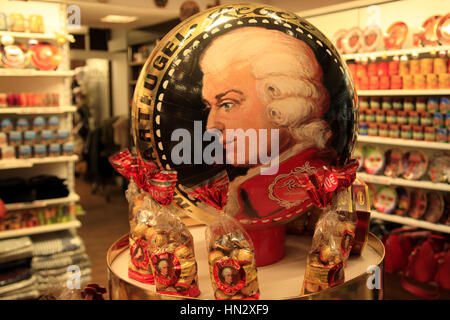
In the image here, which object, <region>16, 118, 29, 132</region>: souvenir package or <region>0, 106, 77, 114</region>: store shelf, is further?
<region>16, 118, 29, 132</region>: souvenir package

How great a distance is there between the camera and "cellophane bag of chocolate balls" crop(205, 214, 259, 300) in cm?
83

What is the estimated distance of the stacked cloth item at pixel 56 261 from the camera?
12.1ft

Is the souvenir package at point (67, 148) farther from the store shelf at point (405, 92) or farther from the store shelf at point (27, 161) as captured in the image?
the store shelf at point (405, 92)

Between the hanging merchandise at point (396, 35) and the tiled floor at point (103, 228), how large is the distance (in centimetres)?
193

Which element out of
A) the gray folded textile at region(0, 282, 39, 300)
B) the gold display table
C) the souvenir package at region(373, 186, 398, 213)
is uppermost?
the gold display table

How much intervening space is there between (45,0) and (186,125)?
11.8 ft

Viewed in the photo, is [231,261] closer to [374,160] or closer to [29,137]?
[29,137]

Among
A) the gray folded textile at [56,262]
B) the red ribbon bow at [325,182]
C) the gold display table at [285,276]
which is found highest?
the red ribbon bow at [325,182]

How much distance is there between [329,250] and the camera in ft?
2.89

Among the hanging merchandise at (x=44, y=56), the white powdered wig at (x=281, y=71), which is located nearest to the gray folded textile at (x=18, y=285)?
the hanging merchandise at (x=44, y=56)

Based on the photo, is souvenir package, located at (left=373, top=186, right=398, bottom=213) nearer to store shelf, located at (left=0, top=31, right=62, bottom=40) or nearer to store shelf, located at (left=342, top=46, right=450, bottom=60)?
A: store shelf, located at (left=342, top=46, right=450, bottom=60)

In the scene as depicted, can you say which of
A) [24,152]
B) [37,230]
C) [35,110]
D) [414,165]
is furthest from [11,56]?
[414,165]

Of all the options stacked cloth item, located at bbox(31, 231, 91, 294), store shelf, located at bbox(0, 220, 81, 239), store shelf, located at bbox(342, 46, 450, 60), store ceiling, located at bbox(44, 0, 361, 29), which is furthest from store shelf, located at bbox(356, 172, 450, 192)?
store shelf, located at bbox(0, 220, 81, 239)

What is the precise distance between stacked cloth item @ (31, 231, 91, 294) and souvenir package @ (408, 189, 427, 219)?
2757 millimetres
